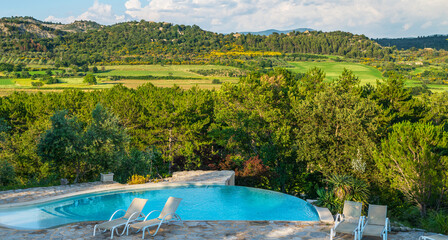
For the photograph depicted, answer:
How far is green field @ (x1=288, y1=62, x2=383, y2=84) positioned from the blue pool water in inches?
1873

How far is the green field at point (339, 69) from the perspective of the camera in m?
59.8

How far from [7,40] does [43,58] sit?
51.2ft

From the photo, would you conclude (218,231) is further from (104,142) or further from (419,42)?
(419,42)

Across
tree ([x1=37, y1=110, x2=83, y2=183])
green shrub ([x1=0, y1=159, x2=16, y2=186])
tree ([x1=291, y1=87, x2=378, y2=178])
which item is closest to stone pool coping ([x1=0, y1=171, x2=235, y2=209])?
tree ([x1=37, y1=110, x2=83, y2=183])

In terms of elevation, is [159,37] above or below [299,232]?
above

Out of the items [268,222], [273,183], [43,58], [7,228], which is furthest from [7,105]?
[43,58]

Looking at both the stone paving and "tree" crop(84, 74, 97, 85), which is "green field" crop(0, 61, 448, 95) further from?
the stone paving

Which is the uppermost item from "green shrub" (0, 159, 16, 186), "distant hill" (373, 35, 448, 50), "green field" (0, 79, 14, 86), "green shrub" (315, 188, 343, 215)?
"distant hill" (373, 35, 448, 50)

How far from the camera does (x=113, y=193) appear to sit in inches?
511

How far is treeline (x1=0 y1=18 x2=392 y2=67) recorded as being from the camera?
8056 centimetres

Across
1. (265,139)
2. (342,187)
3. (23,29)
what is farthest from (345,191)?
(23,29)

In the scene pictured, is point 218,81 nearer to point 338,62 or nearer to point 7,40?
point 338,62

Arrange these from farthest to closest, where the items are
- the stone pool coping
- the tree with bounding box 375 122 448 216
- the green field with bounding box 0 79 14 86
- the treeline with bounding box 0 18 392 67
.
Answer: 1. the treeline with bounding box 0 18 392 67
2. the green field with bounding box 0 79 14 86
3. the tree with bounding box 375 122 448 216
4. the stone pool coping

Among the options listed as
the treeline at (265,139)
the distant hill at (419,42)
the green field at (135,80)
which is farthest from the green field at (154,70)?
the distant hill at (419,42)
